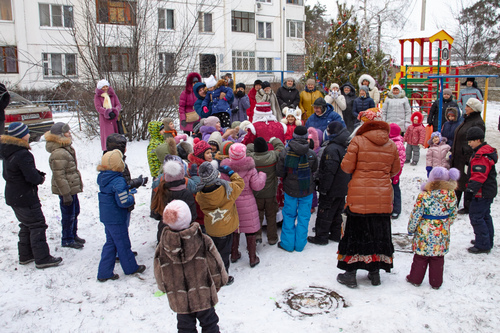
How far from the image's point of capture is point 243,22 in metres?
33.9

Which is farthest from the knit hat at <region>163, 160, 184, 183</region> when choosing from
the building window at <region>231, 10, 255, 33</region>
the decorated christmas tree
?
the building window at <region>231, 10, 255, 33</region>

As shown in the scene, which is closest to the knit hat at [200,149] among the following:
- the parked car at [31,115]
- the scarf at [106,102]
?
the scarf at [106,102]

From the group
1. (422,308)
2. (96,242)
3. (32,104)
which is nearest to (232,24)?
(32,104)

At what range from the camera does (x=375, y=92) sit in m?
10.3

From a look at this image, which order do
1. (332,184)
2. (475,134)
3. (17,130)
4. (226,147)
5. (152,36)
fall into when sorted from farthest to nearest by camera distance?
(152,36)
(226,147)
(332,184)
(475,134)
(17,130)

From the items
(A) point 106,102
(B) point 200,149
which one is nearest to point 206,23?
(A) point 106,102

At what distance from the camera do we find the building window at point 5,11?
24844 millimetres

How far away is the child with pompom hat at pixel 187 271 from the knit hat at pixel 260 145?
2.50 metres

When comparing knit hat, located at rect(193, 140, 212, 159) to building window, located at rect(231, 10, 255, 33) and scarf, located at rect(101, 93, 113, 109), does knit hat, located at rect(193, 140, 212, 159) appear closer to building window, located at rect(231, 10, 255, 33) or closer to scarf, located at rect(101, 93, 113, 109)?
scarf, located at rect(101, 93, 113, 109)

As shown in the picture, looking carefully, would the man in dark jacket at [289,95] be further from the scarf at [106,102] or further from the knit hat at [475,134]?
the knit hat at [475,134]

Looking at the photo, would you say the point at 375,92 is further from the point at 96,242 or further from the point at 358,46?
the point at 96,242

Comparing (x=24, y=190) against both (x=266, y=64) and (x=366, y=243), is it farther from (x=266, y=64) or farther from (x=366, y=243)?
(x=266, y=64)

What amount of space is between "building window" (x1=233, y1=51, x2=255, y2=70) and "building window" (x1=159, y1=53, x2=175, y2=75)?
2162cm

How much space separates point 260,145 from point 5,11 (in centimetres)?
2655
